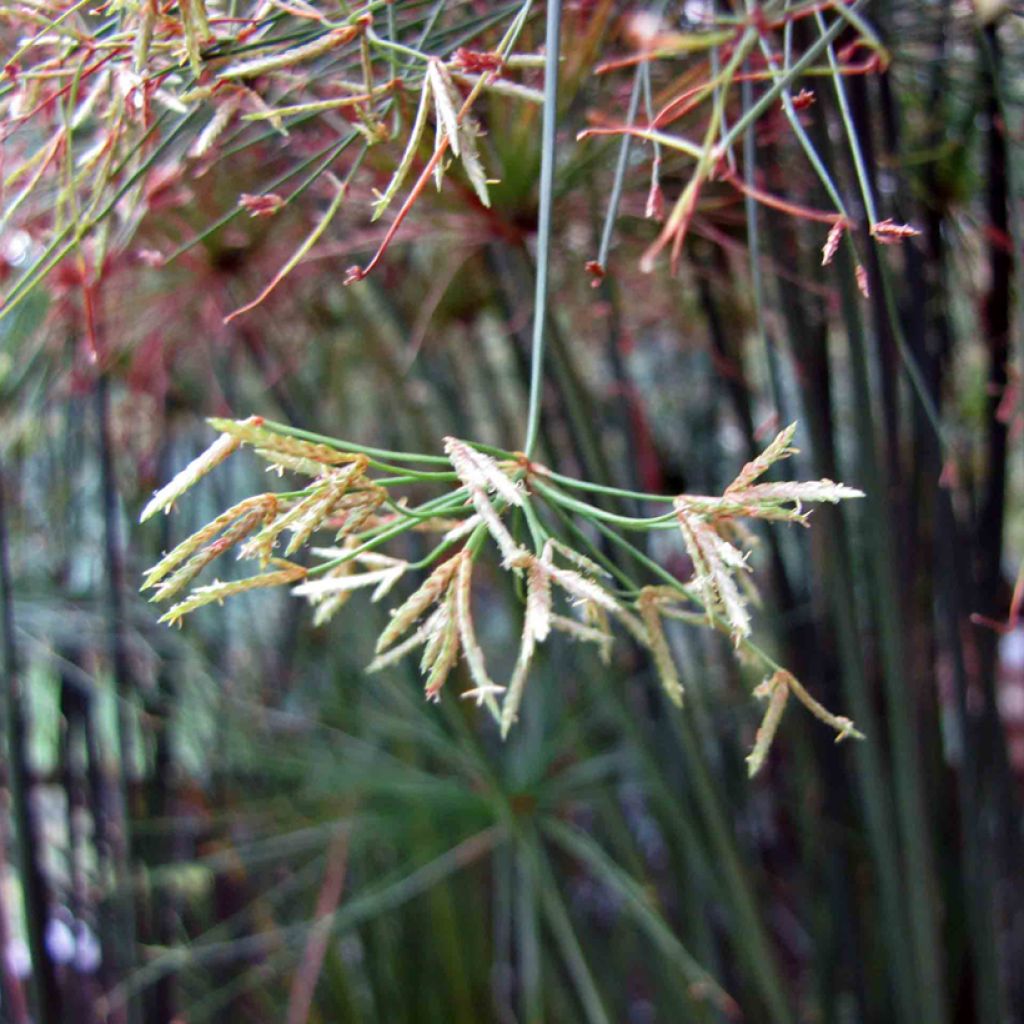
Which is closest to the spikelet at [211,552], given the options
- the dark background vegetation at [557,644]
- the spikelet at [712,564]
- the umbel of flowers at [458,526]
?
the umbel of flowers at [458,526]

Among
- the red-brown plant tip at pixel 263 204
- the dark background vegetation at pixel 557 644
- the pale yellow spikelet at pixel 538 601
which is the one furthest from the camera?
the dark background vegetation at pixel 557 644

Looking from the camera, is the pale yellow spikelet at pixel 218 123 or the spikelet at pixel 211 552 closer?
the spikelet at pixel 211 552

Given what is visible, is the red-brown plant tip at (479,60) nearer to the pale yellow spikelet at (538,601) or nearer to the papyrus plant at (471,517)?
the papyrus plant at (471,517)

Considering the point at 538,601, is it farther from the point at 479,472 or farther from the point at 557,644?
the point at 557,644

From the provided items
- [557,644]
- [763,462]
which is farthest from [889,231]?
[557,644]

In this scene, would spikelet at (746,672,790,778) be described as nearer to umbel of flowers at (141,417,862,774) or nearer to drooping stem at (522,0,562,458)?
umbel of flowers at (141,417,862,774)

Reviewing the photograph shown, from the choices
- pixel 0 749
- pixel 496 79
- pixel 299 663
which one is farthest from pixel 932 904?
pixel 0 749
